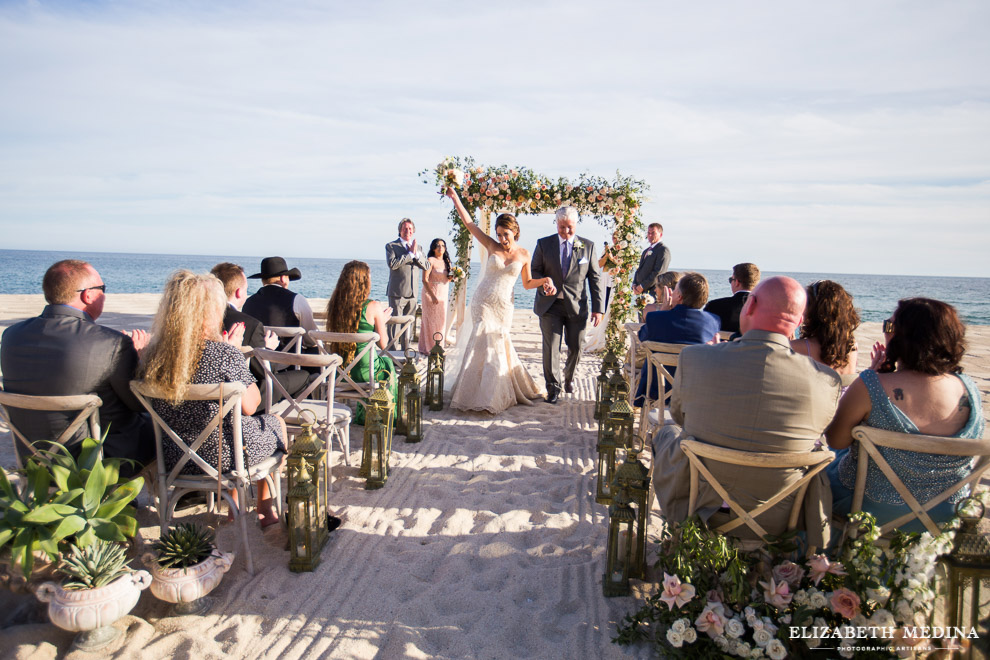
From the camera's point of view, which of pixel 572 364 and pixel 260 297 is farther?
pixel 572 364

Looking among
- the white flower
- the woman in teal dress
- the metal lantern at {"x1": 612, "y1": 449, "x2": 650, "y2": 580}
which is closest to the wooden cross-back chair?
the metal lantern at {"x1": 612, "y1": 449, "x2": 650, "y2": 580}

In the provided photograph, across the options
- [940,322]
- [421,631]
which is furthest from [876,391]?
[421,631]

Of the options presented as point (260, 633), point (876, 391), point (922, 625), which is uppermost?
point (876, 391)

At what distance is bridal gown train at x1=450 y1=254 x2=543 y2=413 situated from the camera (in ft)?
22.0

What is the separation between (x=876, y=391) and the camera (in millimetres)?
2602

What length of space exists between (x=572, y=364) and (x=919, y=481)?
196 inches

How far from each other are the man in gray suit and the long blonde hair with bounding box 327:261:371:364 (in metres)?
3.97

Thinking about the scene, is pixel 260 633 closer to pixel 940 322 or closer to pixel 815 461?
Result: pixel 815 461

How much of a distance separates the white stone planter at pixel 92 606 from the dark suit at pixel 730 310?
16.3 ft

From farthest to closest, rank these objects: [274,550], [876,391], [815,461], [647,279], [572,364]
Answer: [647,279]
[572,364]
[274,550]
[876,391]
[815,461]

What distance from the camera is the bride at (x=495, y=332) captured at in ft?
22.0

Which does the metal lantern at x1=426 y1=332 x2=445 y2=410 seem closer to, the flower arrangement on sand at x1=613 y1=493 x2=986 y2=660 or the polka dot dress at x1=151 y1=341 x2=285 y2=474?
the polka dot dress at x1=151 y1=341 x2=285 y2=474

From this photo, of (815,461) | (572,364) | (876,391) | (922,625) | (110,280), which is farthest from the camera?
(110,280)

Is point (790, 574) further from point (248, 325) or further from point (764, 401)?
point (248, 325)
